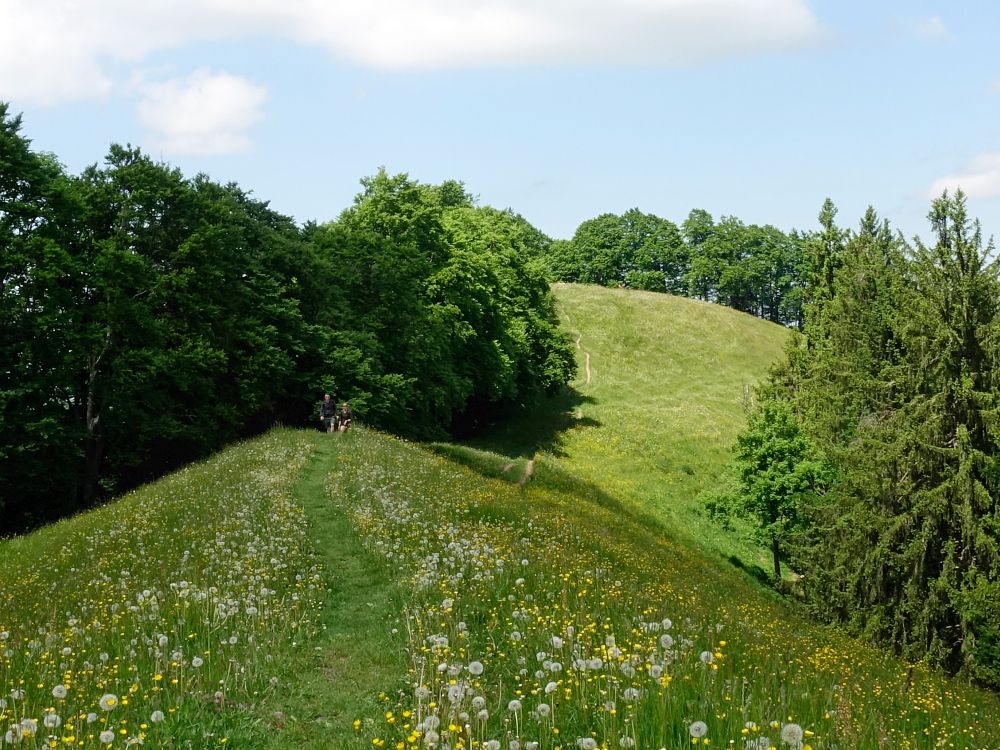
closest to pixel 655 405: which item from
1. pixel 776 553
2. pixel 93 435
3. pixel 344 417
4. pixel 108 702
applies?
pixel 776 553

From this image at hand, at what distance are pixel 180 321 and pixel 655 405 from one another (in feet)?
176

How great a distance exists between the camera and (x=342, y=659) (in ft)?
32.8

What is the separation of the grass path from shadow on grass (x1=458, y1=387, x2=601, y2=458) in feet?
161

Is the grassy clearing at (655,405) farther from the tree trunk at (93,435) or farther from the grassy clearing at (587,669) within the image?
the grassy clearing at (587,669)

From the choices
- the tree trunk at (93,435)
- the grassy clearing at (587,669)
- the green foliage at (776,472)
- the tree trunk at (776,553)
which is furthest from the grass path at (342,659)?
the tree trunk at (776,553)

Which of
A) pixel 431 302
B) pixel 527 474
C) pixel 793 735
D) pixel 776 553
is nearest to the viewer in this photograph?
pixel 793 735

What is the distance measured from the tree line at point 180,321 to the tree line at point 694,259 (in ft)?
264

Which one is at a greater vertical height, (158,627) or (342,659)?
(158,627)

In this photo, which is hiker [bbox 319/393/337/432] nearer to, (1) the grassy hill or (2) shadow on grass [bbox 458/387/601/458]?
(1) the grassy hill

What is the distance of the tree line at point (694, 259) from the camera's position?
431ft

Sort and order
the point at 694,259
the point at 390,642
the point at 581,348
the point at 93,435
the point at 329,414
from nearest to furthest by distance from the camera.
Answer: the point at 390,642
the point at 93,435
the point at 329,414
the point at 581,348
the point at 694,259

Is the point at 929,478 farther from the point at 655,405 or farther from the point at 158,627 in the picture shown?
the point at 655,405

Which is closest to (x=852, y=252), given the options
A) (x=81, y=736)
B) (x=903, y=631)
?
(x=903, y=631)

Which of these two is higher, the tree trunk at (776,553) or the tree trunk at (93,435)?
the tree trunk at (93,435)
